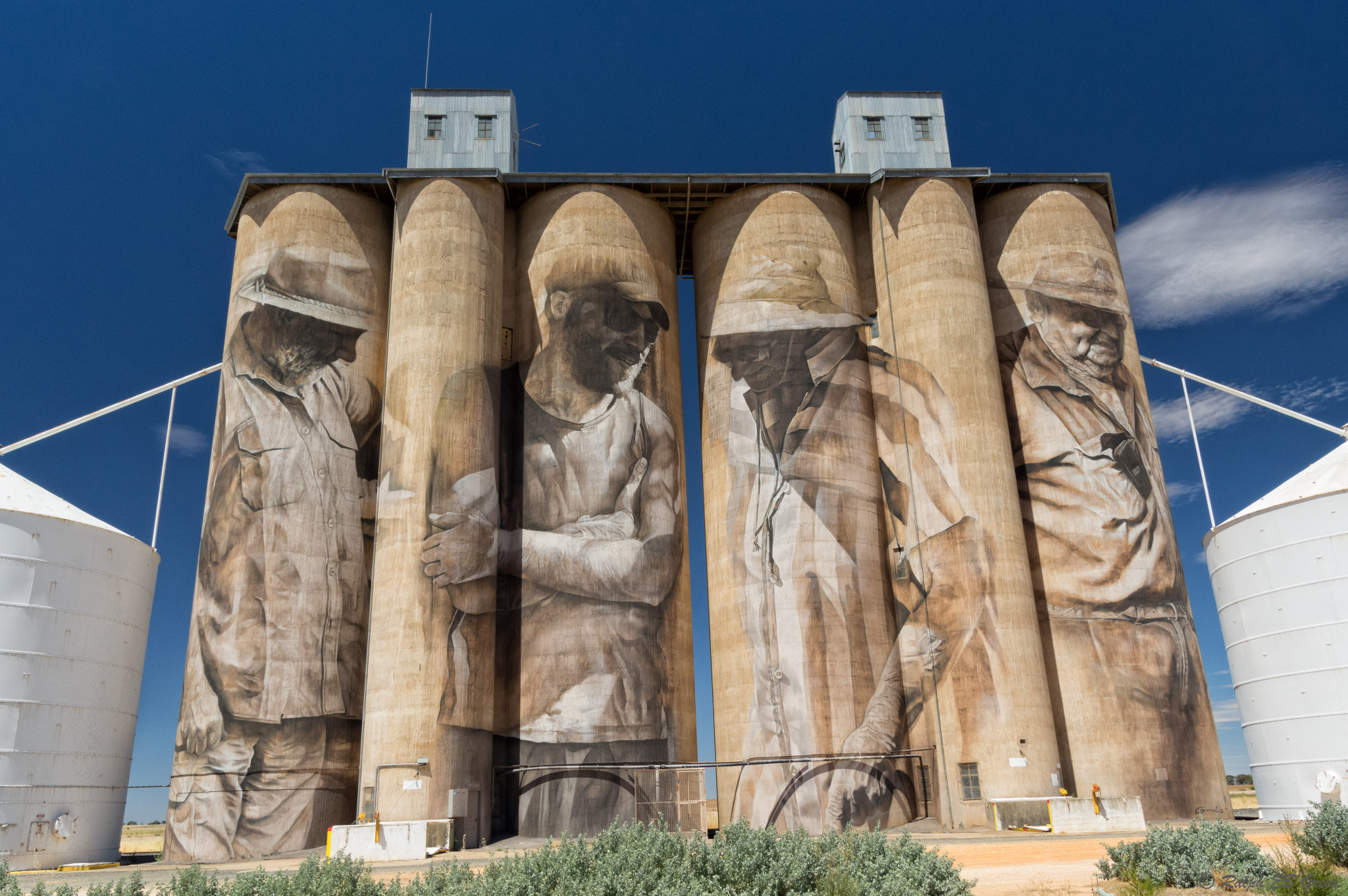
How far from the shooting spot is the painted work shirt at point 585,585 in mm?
33000

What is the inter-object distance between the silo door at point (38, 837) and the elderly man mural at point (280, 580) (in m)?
3.72

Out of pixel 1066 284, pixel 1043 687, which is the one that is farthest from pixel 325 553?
pixel 1066 284

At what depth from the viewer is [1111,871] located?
1588 centimetres

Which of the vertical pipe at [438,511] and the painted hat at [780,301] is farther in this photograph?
the painted hat at [780,301]

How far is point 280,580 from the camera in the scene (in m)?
33.6

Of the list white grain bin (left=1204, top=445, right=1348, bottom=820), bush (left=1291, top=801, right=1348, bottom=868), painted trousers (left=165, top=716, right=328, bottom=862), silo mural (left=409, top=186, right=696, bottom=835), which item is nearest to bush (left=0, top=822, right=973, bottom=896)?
bush (left=1291, top=801, right=1348, bottom=868)

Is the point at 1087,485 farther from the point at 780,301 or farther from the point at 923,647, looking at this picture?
the point at 780,301

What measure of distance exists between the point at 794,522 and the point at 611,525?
22.8 ft

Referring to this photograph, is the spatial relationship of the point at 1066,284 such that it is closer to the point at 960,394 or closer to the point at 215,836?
the point at 960,394

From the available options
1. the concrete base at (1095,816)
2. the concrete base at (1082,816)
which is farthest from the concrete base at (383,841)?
the concrete base at (1095,816)

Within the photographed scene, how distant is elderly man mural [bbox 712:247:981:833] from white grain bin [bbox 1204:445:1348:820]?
10.0m

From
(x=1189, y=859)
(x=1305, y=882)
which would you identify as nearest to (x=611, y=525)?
(x=1189, y=859)

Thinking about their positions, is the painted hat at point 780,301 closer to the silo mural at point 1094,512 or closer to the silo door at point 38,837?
the silo mural at point 1094,512

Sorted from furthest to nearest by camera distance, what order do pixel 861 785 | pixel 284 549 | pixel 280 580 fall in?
pixel 284 549
pixel 280 580
pixel 861 785
